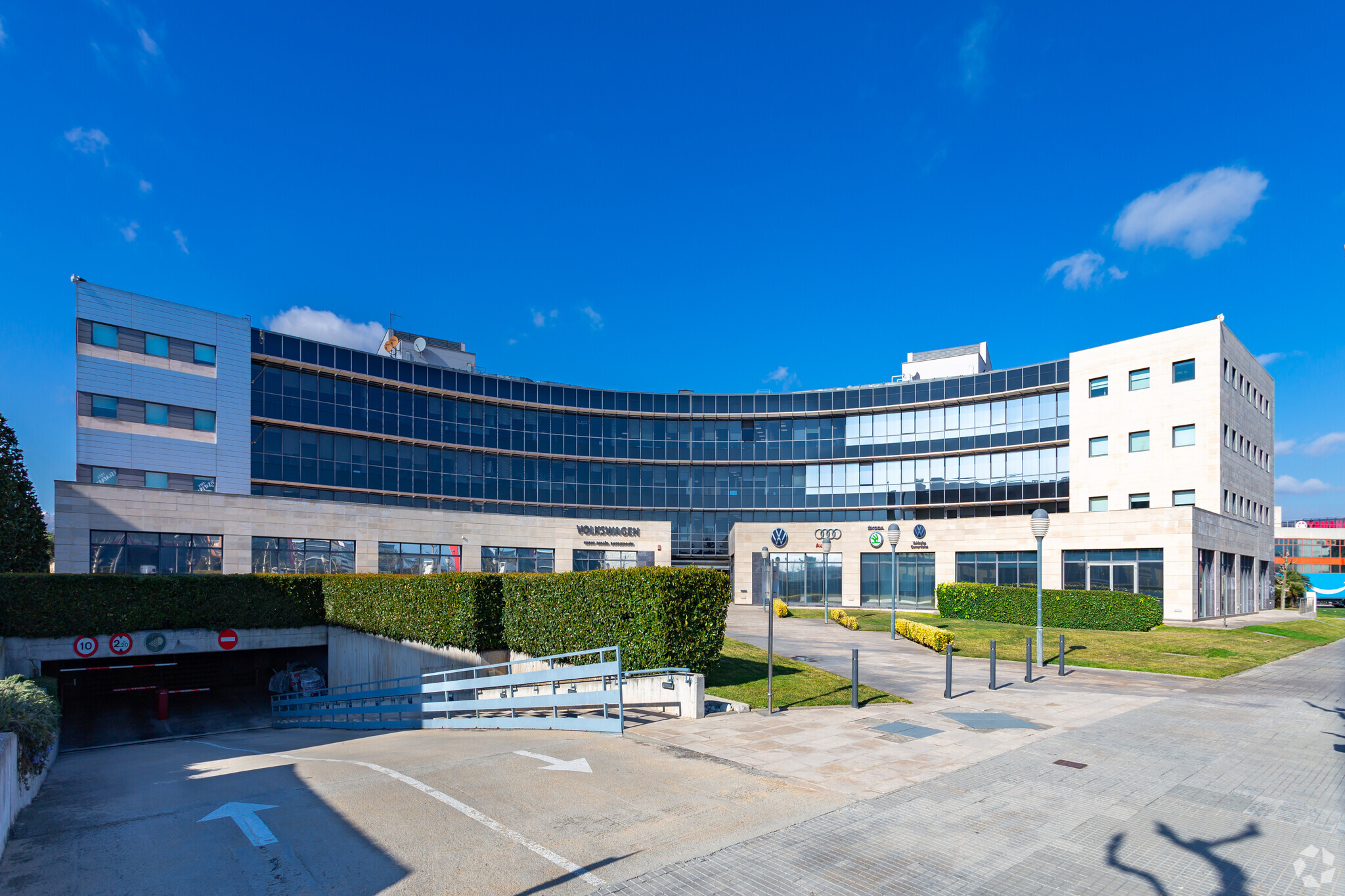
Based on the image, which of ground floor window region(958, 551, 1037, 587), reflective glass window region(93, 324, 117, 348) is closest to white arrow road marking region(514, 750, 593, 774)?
reflective glass window region(93, 324, 117, 348)

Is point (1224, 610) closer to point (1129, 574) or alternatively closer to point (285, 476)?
point (1129, 574)

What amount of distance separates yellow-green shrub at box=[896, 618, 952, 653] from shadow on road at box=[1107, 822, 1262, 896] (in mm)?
15273

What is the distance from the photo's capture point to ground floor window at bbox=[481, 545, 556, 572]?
4222cm

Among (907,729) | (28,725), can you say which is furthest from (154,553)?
(907,729)

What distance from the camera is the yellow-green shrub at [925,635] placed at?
24.0 m

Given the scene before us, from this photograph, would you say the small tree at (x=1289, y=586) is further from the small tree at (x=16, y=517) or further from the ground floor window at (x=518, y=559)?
the small tree at (x=16, y=517)

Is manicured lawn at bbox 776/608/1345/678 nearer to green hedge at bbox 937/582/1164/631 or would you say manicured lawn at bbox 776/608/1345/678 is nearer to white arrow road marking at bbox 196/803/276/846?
green hedge at bbox 937/582/1164/631

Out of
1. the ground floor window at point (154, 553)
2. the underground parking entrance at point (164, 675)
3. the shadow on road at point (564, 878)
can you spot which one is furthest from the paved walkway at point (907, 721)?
the ground floor window at point (154, 553)

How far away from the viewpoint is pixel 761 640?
27125mm

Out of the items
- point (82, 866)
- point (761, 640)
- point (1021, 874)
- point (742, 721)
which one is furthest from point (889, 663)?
point (82, 866)

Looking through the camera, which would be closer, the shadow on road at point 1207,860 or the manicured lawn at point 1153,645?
the shadow on road at point 1207,860

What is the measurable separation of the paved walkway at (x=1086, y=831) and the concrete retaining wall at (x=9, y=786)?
19.7 ft

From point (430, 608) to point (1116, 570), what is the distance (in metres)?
35.8

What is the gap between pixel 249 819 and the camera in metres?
7.45
